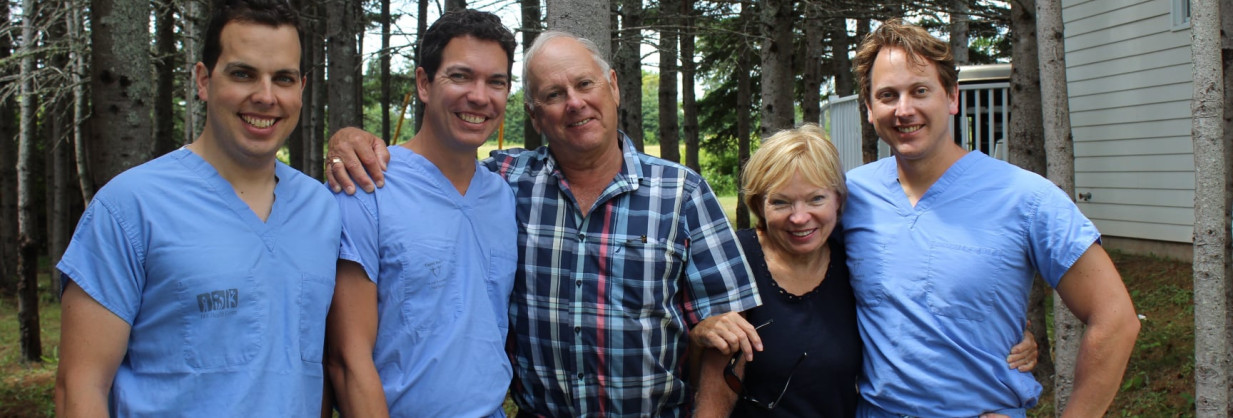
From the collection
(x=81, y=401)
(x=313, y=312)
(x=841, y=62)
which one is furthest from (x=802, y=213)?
(x=841, y=62)

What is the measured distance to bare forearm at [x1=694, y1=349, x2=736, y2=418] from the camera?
285cm

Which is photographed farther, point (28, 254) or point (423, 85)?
point (28, 254)

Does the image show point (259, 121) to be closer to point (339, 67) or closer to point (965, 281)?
point (965, 281)

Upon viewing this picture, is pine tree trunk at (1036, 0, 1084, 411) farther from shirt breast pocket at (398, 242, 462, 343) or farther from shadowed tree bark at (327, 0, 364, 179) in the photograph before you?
shadowed tree bark at (327, 0, 364, 179)

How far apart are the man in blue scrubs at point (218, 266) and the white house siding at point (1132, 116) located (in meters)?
10.3

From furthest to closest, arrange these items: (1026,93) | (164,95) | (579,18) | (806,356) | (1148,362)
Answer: (164,95)
(1148,362)
(1026,93)
(579,18)
(806,356)

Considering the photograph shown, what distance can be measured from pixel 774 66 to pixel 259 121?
19.9 ft

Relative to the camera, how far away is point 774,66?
25.5 feet

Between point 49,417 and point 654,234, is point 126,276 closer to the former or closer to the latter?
point 654,234

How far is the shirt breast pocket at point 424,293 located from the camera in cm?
245

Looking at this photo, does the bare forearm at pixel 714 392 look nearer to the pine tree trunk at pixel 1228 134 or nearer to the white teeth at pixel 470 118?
the white teeth at pixel 470 118

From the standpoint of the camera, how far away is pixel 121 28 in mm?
4578

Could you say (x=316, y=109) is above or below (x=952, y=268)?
above

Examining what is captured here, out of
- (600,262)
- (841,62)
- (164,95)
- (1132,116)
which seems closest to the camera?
(600,262)
